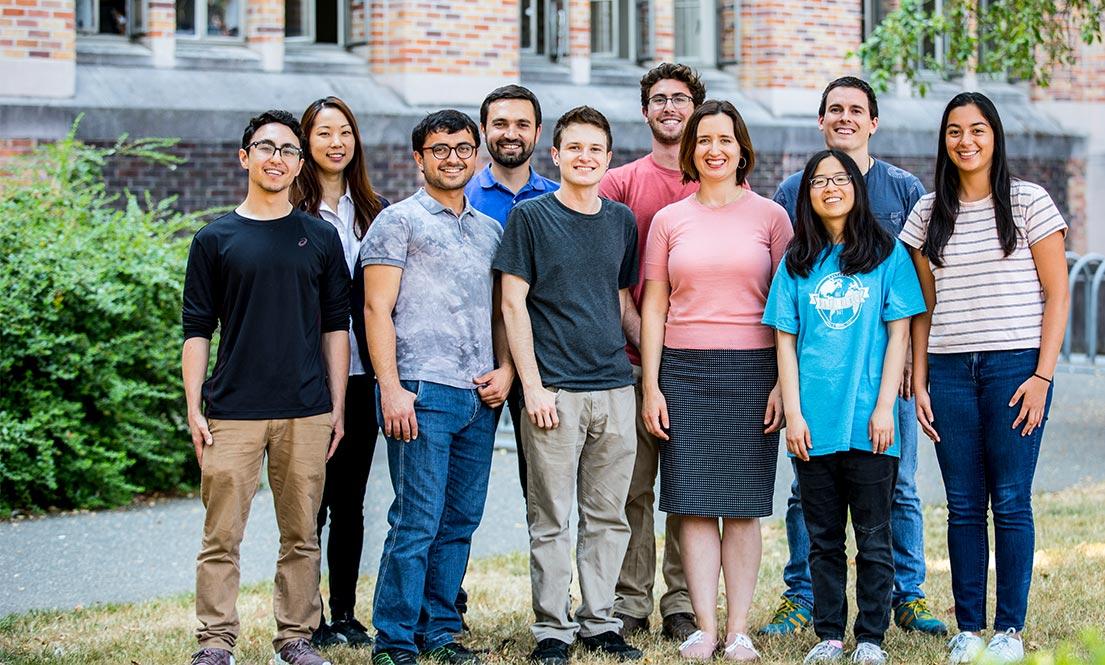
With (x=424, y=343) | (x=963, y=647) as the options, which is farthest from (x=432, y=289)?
(x=963, y=647)

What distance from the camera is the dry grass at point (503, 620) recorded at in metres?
5.47

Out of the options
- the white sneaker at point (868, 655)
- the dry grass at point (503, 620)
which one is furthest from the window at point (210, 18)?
the white sneaker at point (868, 655)

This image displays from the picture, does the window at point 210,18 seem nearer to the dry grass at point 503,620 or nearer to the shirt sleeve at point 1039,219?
the dry grass at point 503,620

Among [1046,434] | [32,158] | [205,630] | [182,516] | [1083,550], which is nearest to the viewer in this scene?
[205,630]

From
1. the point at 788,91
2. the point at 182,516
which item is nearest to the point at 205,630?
the point at 182,516

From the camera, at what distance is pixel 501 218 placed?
5562 millimetres

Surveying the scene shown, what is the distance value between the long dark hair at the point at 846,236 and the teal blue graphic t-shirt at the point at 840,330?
31mm

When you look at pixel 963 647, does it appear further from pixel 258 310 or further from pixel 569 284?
pixel 258 310

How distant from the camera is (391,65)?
1332cm

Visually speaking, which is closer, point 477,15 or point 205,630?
point 205,630

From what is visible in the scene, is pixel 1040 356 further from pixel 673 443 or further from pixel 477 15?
pixel 477 15

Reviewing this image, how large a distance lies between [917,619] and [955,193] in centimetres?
170

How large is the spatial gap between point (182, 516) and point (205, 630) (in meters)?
3.52

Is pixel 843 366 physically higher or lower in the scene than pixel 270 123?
lower
